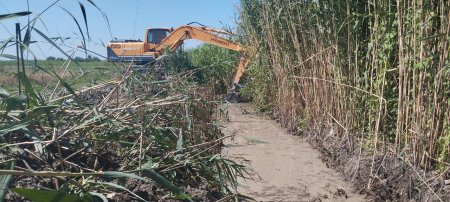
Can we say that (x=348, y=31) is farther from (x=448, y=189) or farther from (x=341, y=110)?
(x=448, y=189)

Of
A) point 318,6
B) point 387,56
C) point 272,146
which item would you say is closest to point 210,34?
point 272,146

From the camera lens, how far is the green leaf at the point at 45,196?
5.48 ft

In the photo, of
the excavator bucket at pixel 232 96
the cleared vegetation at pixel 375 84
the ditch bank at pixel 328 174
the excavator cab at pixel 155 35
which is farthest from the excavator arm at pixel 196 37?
the ditch bank at pixel 328 174

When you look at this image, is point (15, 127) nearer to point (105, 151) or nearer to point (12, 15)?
point (12, 15)

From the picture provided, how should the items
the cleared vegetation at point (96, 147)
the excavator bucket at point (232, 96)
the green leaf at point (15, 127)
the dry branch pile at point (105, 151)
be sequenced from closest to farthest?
the green leaf at point (15, 127), the cleared vegetation at point (96, 147), the dry branch pile at point (105, 151), the excavator bucket at point (232, 96)

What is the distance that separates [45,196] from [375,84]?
11.3 feet

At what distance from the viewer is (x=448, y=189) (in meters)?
3.40

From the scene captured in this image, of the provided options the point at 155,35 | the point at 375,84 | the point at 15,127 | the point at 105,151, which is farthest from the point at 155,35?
the point at 15,127

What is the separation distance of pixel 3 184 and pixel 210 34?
10.7 m

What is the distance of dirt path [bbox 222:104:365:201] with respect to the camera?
4.28 m

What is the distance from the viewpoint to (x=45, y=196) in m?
1.74

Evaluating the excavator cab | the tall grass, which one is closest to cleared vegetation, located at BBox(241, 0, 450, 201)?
the tall grass

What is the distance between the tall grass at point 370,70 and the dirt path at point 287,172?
43cm

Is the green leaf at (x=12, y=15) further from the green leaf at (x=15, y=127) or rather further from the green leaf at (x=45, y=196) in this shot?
the green leaf at (x=45, y=196)
